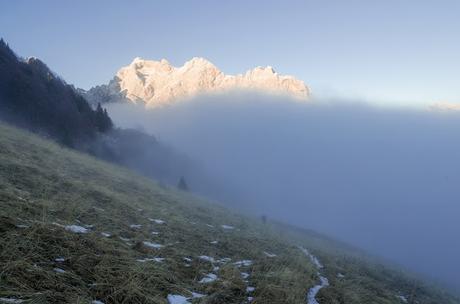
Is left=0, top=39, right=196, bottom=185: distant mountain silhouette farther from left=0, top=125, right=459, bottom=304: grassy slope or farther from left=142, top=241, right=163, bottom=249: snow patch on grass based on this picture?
left=142, top=241, right=163, bottom=249: snow patch on grass

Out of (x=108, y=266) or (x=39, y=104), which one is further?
(x=39, y=104)

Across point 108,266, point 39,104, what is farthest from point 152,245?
point 39,104

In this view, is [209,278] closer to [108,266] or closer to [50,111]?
[108,266]

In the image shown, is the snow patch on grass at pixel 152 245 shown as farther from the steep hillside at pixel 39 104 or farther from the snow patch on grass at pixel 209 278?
the steep hillside at pixel 39 104

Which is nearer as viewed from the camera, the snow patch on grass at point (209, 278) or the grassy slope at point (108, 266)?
the grassy slope at point (108, 266)

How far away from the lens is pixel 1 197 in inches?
413

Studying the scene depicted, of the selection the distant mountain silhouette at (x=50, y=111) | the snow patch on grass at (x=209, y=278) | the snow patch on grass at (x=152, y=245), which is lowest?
the snow patch on grass at (x=152, y=245)

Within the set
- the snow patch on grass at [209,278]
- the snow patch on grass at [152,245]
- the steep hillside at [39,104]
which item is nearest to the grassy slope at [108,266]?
the snow patch on grass at [209,278]

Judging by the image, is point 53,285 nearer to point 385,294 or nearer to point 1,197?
point 1,197

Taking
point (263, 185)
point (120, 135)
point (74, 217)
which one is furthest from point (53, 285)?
point (263, 185)

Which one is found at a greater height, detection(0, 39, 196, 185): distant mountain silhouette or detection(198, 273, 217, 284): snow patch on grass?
detection(0, 39, 196, 185): distant mountain silhouette

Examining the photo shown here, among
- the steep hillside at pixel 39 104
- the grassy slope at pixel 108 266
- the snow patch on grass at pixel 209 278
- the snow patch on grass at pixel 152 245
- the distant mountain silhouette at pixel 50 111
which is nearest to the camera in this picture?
the grassy slope at pixel 108 266

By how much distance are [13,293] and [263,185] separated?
18607 cm

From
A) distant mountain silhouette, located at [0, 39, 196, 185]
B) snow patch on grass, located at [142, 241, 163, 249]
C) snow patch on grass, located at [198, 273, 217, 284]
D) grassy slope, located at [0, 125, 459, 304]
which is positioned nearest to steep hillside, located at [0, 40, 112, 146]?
distant mountain silhouette, located at [0, 39, 196, 185]
